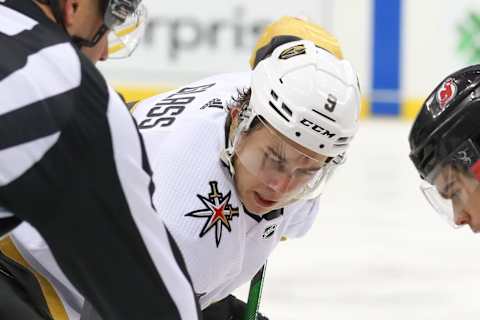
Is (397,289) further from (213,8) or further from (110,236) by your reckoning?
(213,8)

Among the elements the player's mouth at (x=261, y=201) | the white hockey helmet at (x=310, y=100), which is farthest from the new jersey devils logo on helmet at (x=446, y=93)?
the player's mouth at (x=261, y=201)

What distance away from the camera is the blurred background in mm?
3410

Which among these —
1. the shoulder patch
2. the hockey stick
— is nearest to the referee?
the shoulder patch

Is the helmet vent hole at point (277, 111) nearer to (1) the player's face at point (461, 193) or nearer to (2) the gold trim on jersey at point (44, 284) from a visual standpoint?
(1) the player's face at point (461, 193)

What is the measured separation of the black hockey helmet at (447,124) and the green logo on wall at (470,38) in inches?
259

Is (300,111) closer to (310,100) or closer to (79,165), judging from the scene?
(310,100)

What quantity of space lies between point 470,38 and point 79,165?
7.34 m

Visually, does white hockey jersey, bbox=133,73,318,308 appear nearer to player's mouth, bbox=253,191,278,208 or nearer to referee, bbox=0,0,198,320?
player's mouth, bbox=253,191,278,208

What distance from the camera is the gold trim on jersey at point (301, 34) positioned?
96.2 inches

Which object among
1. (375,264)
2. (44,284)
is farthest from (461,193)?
(375,264)

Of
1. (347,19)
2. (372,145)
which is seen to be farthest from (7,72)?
(347,19)

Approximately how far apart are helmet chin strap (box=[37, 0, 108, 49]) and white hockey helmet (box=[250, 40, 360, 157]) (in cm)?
62

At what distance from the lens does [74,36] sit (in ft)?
4.76

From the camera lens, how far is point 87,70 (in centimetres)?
134
